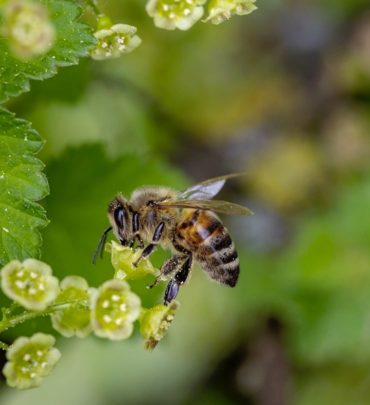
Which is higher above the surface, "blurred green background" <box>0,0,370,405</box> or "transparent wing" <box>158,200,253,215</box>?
"blurred green background" <box>0,0,370,405</box>

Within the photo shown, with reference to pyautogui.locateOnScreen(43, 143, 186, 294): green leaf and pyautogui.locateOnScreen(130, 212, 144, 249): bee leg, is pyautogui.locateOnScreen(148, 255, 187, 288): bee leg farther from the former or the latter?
pyautogui.locateOnScreen(43, 143, 186, 294): green leaf

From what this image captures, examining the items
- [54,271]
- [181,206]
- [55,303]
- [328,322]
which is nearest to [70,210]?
[54,271]

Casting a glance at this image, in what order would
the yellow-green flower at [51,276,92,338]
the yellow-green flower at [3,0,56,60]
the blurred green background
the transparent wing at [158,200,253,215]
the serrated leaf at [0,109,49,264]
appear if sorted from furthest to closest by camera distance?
the blurred green background < the transparent wing at [158,200,253,215] < the serrated leaf at [0,109,49,264] < the yellow-green flower at [51,276,92,338] < the yellow-green flower at [3,0,56,60]

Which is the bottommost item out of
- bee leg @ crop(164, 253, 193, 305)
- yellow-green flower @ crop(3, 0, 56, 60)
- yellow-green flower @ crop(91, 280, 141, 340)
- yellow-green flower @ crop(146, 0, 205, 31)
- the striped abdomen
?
yellow-green flower @ crop(91, 280, 141, 340)

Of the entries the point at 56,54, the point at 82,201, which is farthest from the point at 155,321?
the point at 82,201

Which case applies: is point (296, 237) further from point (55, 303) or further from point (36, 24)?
point (36, 24)

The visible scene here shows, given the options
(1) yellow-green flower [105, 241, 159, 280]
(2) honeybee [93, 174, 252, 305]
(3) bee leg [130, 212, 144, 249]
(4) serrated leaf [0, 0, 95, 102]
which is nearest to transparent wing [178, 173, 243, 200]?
(2) honeybee [93, 174, 252, 305]

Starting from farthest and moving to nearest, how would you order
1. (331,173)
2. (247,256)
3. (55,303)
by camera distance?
(331,173) < (247,256) < (55,303)
